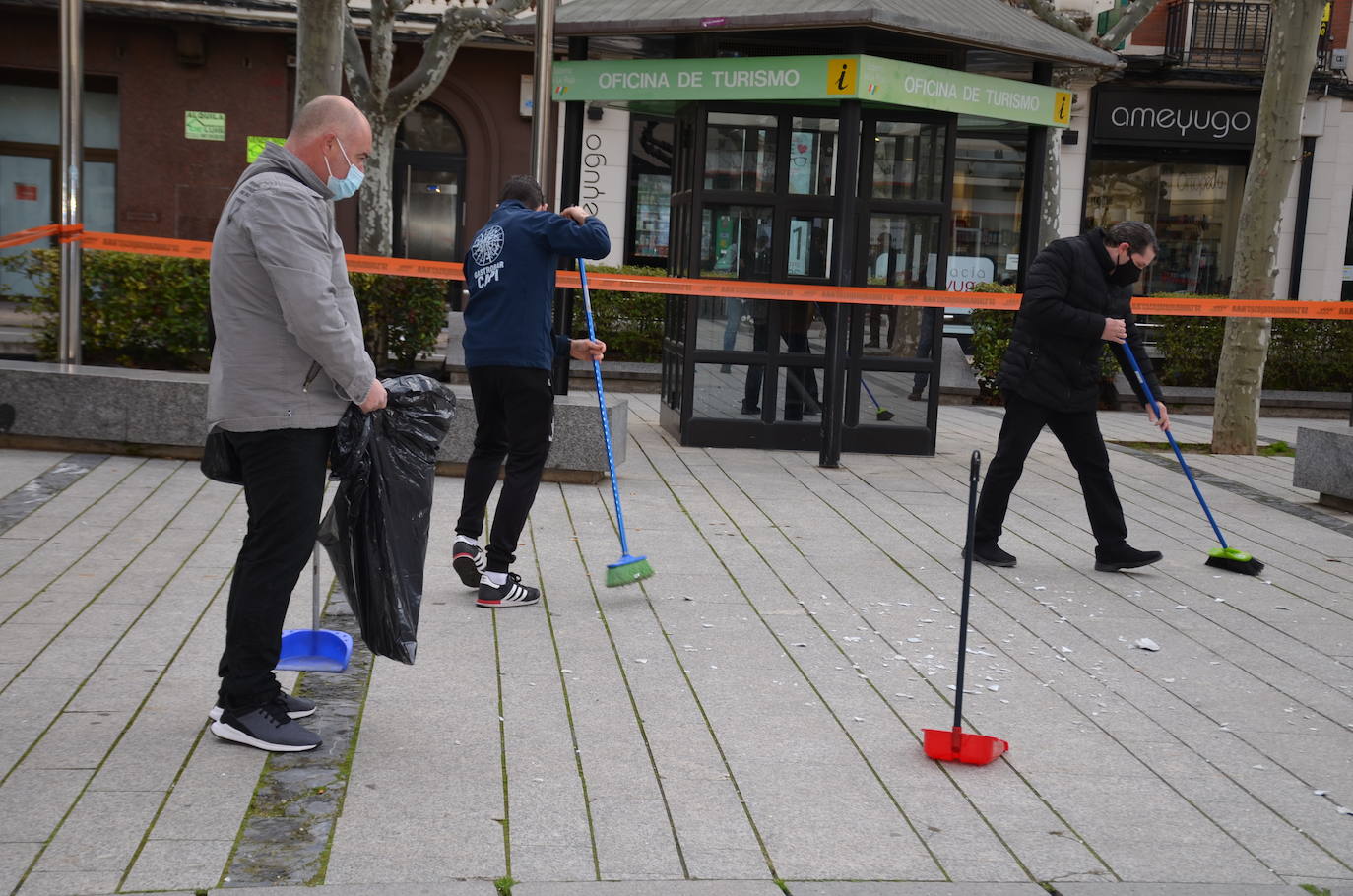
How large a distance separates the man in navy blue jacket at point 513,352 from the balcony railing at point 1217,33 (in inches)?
703

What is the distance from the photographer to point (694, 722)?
466 cm

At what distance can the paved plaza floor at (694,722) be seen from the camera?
3.58 m

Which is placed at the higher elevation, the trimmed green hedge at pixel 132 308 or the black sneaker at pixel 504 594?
the trimmed green hedge at pixel 132 308

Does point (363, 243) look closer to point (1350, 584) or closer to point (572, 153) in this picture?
point (572, 153)

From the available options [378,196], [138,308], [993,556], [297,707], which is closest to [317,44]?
[138,308]

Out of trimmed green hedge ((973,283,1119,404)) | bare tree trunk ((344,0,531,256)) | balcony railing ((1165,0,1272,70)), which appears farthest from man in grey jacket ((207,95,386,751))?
balcony railing ((1165,0,1272,70))

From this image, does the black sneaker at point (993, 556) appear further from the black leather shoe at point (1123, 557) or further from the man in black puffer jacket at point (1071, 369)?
the black leather shoe at point (1123, 557)

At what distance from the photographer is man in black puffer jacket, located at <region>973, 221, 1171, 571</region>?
23.1ft

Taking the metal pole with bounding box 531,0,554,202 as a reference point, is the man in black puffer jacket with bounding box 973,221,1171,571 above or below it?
below

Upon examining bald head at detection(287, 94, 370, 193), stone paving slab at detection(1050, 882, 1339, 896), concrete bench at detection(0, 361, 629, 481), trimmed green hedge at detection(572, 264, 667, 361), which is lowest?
stone paving slab at detection(1050, 882, 1339, 896)

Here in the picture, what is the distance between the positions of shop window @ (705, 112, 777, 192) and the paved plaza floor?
3.40 metres

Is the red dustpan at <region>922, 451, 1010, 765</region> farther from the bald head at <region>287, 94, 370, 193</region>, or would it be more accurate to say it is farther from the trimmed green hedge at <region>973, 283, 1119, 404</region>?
the trimmed green hedge at <region>973, 283, 1119, 404</region>

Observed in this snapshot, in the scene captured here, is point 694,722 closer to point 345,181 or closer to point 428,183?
point 345,181

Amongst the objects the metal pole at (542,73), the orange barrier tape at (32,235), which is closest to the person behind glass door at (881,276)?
the metal pole at (542,73)
